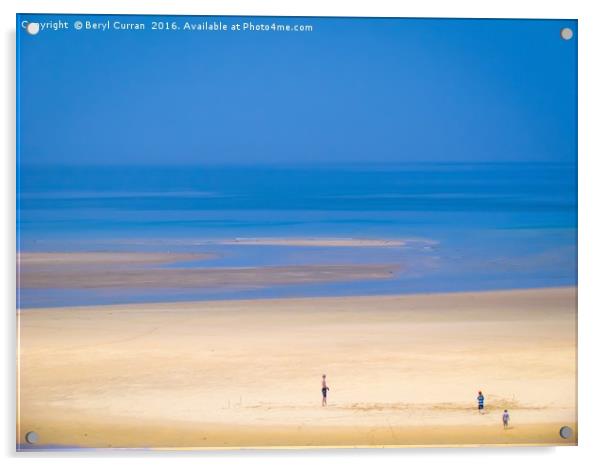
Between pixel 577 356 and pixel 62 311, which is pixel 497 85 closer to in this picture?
pixel 577 356

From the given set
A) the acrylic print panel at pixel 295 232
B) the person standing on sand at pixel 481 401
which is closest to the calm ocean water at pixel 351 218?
the acrylic print panel at pixel 295 232

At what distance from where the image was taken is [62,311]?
6.65 ft

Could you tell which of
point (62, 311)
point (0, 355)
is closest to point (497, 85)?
point (62, 311)

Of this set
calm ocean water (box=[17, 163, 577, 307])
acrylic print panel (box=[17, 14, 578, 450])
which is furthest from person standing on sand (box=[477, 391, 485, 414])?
calm ocean water (box=[17, 163, 577, 307])

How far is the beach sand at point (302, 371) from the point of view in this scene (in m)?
2.02

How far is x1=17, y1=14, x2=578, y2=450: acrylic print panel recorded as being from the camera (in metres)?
2.03

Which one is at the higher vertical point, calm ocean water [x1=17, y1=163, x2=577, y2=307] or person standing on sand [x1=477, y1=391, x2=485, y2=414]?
calm ocean water [x1=17, y1=163, x2=577, y2=307]

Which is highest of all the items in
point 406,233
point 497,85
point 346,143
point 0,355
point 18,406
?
point 497,85

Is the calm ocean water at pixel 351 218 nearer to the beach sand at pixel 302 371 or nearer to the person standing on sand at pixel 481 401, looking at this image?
the beach sand at pixel 302 371

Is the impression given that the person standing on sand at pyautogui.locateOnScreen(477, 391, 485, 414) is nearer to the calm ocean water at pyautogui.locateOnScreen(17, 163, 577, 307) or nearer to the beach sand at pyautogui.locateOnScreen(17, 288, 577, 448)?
the beach sand at pyautogui.locateOnScreen(17, 288, 577, 448)

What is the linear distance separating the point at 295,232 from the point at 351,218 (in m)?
0.14

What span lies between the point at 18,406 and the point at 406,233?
3.45 ft

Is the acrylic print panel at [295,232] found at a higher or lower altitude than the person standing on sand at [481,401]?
higher

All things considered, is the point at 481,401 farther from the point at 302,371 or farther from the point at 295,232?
the point at 295,232
